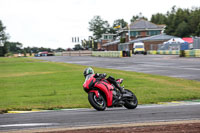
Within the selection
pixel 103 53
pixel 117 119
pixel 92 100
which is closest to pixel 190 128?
pixel 117 119

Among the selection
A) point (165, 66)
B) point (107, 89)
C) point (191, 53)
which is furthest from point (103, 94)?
point (191, 53)

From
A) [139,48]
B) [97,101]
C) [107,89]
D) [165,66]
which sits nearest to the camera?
[97,101]

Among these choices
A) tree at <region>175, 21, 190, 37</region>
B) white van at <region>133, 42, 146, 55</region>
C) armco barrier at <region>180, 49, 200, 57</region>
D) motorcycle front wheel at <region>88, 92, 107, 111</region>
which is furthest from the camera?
tree at <region>175, 21, 190, 37</region>

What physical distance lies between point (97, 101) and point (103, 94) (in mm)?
311

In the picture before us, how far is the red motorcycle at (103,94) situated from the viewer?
9586mm

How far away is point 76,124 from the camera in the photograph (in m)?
7.25

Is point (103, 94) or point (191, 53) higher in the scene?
point (103, 94)

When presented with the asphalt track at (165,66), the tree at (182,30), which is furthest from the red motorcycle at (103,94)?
the tree at (182,30)

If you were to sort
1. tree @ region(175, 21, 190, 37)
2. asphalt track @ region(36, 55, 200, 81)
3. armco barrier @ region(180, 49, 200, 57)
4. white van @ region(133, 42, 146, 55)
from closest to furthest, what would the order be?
asphalt track @ region(36, 55, 200, 81), armco barrier @ region(180, 49, 200, 57), white van @ region(133, 42, 146, 55), tree @ region(175, 21, 190, 37)

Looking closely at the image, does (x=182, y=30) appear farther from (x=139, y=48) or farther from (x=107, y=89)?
(x=107, y=89)

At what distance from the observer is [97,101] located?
9.65 metres

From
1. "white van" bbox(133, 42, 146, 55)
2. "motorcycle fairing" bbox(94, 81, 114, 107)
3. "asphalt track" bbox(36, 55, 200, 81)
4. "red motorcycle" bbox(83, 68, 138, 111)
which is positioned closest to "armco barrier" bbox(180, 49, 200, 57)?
"asphalt track" bbox(36, 55, 200, 81)

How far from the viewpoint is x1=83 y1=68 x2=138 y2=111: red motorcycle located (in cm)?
959

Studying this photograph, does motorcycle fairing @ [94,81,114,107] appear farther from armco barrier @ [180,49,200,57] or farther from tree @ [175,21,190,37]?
tree @ [175,21,190,37]
